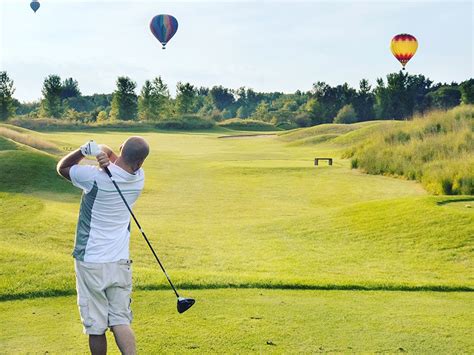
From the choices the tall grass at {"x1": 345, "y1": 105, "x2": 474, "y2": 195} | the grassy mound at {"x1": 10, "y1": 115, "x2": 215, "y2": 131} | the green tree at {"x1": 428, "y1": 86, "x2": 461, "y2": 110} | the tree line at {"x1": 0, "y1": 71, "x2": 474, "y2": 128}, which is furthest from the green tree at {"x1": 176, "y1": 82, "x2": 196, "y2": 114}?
the tall grass at {"x1": 345, "y1": 105, "x2": 474, "y2": 195}

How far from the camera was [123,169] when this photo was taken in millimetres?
5000

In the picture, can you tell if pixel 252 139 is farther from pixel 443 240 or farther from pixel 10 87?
pixel 443 240

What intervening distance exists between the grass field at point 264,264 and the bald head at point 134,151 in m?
1.75

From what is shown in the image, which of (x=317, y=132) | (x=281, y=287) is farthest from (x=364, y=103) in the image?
(x=281, y=287)

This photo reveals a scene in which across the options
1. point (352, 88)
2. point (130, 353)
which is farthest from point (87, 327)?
point (352, 88)

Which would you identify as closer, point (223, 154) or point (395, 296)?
point (395, 296)

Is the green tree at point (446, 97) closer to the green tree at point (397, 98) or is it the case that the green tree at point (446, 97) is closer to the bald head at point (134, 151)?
the green tree at point (397, 98)

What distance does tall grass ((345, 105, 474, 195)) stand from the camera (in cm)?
2272

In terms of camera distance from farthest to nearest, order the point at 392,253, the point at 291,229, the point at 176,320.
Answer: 1. the point at 291,229
2. the point at 392,253
3. the point at 176,320

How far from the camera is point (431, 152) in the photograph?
28766 mm

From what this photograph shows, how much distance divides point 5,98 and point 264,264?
2889 inches

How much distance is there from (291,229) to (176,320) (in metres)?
9.94

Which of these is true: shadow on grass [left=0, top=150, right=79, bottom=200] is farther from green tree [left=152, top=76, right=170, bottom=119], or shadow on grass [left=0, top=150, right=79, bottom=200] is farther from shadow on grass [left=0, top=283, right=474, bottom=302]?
green tree [left=152, top=76, right=170, bottom=119]

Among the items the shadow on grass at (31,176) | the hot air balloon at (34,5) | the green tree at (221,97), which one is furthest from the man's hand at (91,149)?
the green tree at (221,97)
